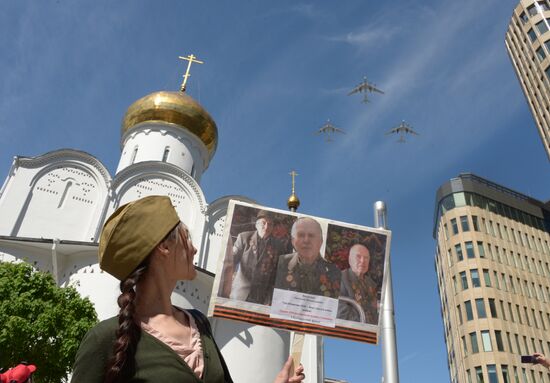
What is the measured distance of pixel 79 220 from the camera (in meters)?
18.8

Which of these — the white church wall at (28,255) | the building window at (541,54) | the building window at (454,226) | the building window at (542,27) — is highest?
the building window at (542,27)

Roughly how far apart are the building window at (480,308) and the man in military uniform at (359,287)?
1529 inches

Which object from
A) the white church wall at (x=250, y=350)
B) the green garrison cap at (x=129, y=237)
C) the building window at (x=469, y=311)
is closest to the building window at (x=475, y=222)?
the building window at (x=469, y=311)

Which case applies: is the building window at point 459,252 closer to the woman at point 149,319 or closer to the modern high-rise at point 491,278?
the modern high-rise at point 491,278

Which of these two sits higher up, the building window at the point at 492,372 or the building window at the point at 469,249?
the building window at the point at 469,249

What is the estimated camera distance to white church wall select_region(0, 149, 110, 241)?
59.0 feet

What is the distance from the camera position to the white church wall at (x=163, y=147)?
77.7ft

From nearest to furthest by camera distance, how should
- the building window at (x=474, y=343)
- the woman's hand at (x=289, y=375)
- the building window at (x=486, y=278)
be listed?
the woman's hand at (x=289, y=375) < the building window at (x=474, y=343) < the building window at (x=486, y=278)

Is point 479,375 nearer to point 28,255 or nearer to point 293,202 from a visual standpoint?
point 293,202

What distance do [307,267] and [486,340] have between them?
3870cm

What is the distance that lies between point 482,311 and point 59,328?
3668 centimetres

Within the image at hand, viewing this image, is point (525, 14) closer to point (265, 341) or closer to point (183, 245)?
point (265, 341)

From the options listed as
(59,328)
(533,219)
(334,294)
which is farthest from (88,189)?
(533,219)

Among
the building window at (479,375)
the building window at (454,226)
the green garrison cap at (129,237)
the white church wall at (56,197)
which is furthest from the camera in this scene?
the building window at (454,226)
